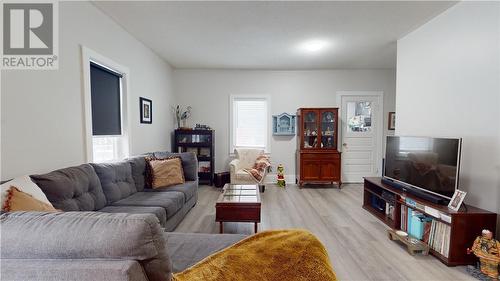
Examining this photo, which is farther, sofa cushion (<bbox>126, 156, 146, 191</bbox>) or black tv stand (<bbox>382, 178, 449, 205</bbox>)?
sofa cushion (<bbox>126, 156, 146, 191</bbox>)

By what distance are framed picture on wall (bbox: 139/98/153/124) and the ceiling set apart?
925 mm

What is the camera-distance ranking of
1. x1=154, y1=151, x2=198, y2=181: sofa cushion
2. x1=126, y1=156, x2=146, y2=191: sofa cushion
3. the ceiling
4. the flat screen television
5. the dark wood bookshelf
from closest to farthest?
1. the flat screen television
2. the ceiling
3. x1=126, y1=156, x2=146, y2=191: sofa cushion
4. x1=154, y1=151, x2=198, y2=181: sofa cushion
5. the dark wood bookshelf

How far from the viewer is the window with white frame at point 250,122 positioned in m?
5.15

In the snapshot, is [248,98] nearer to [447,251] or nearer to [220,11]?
[220,11]

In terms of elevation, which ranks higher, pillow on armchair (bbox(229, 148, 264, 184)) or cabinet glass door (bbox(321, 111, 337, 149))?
cabinet glass door (bbox(321, 111, 337, 149))

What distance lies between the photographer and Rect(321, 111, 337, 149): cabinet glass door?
4791mm

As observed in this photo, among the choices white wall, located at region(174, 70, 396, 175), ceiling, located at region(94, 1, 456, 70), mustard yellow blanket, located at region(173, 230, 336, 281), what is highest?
ceiling, located at region(94, 1, 456, 70)

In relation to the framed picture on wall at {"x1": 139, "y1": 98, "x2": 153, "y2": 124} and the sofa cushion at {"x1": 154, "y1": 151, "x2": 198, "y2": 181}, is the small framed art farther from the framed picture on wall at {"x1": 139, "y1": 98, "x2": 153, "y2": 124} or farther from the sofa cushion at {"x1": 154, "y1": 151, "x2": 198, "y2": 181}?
the framed picture on wall at {"x1": 139, "y1": 98, "x2": 153, "y2": 124}

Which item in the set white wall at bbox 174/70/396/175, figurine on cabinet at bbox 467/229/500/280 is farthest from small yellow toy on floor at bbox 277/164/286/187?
figurine on cabinet at bbox 467/229/500/280

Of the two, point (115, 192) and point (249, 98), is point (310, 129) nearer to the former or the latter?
point (249, 98)

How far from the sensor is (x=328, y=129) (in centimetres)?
486

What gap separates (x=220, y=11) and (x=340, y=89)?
3.54 meters

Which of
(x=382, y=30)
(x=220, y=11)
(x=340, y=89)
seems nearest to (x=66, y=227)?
(x=220, y=11)

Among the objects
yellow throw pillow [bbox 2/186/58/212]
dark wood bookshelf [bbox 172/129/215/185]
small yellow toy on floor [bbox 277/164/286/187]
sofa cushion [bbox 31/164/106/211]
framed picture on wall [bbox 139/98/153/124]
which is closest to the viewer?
yellow throw pillow [bbox 2/186/58/212]
